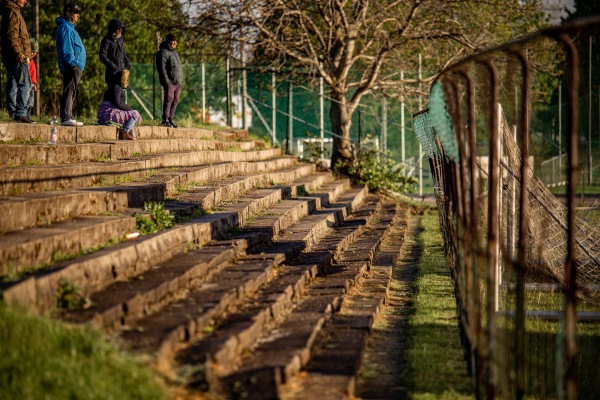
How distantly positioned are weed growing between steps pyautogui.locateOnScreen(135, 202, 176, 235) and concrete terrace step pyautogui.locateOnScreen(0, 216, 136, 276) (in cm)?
17

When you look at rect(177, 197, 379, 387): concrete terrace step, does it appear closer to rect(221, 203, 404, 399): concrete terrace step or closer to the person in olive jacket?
rect(221, 203, 404, 399): concrete terrace step

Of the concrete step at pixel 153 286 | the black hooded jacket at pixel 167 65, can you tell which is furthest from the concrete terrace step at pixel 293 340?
the black hooded jacket at pixel 167 65

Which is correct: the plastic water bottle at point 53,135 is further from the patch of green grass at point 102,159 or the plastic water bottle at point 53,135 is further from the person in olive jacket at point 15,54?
the person in olive jacket at point 15,54

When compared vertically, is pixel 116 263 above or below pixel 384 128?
below

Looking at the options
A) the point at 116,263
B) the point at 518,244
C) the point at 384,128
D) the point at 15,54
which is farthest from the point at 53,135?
the point at 384,128

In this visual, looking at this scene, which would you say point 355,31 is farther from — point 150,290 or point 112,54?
point 150,290

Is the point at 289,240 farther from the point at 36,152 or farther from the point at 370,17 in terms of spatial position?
the point at 370,17

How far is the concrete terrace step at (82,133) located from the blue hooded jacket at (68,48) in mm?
963

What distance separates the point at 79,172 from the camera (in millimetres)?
8188

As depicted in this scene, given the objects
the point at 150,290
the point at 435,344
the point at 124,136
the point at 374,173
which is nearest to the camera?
the point at 150,290

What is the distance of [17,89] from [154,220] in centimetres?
424

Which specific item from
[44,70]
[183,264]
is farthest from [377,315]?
[44,70]

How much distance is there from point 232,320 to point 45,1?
26.2 m

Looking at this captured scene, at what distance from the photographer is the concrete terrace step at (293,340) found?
175 inches
